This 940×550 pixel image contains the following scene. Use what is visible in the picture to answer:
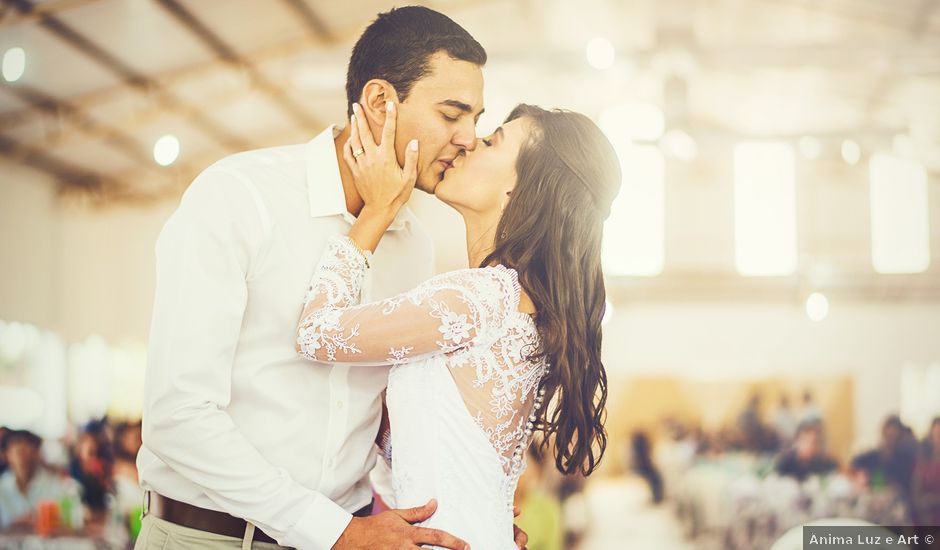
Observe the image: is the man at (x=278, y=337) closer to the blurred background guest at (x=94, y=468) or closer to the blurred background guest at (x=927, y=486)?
the blurred background guest at (x=94, y=468)

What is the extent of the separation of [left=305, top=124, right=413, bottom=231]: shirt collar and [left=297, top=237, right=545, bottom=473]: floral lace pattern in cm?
9

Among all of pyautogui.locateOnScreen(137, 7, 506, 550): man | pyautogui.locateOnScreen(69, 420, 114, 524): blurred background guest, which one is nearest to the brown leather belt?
pyautogui.locateOnScreen(137, 7, 506, 550): man

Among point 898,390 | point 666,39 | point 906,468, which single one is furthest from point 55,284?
point 898,390

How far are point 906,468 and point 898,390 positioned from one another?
385 cm

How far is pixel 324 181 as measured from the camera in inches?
73.4

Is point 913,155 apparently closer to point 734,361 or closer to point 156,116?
point 734,361

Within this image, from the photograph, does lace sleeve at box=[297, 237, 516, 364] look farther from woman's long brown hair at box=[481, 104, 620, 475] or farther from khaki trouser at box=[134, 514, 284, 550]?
khaki trouser at box=[134, 514, 284, 550]

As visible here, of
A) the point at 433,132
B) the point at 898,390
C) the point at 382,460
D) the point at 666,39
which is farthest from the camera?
the point at 898,390

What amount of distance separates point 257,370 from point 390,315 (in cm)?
25

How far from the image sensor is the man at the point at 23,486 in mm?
6145

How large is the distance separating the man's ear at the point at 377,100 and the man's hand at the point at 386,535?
73cm

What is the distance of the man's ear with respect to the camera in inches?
76.2

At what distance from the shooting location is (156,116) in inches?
380

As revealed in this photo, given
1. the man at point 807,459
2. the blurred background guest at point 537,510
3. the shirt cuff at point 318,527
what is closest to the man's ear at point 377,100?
the shirt cuff at point 318,527
